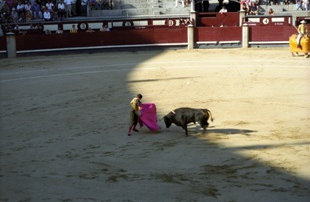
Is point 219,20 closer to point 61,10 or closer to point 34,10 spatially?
point 61,10

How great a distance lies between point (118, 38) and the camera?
2716 centimetres

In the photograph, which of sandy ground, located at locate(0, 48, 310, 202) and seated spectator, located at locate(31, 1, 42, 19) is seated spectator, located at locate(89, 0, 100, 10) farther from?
sandy ground, located at locate(0, 48, 310, 202)

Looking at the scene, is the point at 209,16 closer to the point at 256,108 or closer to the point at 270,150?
the point at 256,108

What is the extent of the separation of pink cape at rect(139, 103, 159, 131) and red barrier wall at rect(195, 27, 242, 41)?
1546 centimetres

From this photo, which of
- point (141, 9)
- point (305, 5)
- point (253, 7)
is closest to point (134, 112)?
point (253, 7)

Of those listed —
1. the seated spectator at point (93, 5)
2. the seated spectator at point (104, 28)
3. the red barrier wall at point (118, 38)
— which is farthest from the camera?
the seated spectator at point (93, 5)

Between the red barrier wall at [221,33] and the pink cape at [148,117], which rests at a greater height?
the red barrier wall at [221,33]

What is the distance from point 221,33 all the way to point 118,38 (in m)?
4.40

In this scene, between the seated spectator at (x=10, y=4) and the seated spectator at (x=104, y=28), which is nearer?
the seated spectator at (x=104, y=28)

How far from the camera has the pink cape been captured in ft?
38.8

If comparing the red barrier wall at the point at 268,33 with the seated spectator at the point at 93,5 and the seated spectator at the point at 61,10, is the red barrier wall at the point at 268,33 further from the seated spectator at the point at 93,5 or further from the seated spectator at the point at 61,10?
the seated spectator at the point at 61,10

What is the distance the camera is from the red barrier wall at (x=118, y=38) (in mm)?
26812

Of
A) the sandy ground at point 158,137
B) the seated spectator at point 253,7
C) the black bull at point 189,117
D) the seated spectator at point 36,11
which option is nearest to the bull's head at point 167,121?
the sandy ground at point 158,137

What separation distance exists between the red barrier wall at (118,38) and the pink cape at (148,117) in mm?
15376
